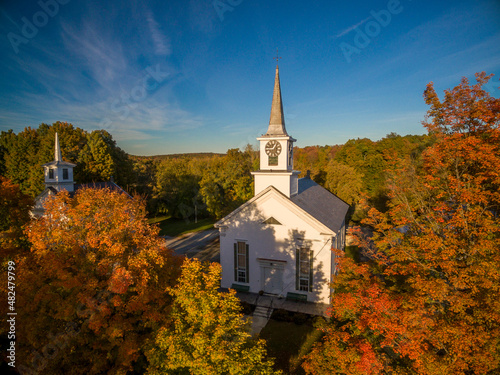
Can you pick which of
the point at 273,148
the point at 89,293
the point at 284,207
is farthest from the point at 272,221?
the point at 89,293

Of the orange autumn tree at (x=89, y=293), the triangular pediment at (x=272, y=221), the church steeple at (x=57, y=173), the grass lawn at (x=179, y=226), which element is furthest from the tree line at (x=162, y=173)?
the orange autumn tree at (x=89, y=293)

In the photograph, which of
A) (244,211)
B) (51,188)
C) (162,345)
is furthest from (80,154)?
(162,345)

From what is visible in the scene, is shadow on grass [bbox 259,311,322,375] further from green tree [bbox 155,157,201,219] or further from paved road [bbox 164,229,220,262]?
green tree [bbox 155,157,201,219]

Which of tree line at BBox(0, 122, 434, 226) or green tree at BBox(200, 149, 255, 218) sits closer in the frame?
tree line at BBox(0, 122, 434, 226)

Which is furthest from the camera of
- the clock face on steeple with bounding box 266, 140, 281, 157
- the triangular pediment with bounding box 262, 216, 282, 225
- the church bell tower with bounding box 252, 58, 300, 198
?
the clock face on steeple with bounding box 266, 140, 281, 157

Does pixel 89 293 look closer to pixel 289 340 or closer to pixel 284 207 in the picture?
pixel 289 340

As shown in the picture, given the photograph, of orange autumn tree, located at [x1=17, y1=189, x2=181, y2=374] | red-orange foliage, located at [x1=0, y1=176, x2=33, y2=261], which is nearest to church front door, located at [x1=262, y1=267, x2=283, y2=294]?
orange autumn tree, located at [x1=17, y1=189, x2=181, y2=374]

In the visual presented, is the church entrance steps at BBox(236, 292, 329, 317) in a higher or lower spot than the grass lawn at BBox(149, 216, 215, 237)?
higher

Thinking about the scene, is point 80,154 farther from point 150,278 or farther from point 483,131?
point 483,131
